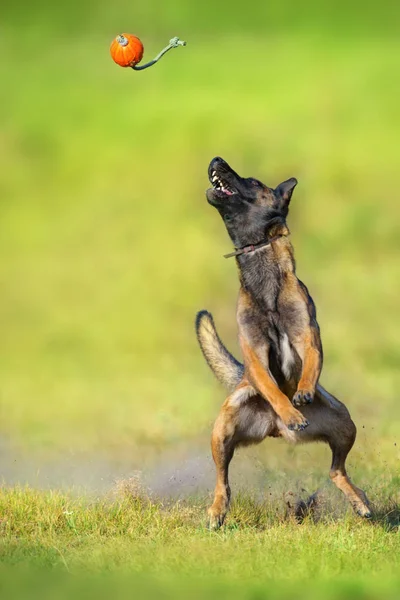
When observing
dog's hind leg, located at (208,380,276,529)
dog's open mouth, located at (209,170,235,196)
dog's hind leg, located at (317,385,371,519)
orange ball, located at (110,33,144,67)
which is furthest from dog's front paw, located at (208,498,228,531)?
orange ball, located at (110,33,144,67)

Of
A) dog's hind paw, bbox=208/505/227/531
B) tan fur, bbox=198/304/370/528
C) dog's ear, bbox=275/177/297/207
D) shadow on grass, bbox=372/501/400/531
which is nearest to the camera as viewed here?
dog's hind paw, bbox=208/505/227/531

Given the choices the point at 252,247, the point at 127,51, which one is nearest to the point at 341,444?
the point at 252,247

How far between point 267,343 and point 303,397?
761 mm

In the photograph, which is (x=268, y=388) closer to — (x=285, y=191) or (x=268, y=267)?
(x=268, y=267)

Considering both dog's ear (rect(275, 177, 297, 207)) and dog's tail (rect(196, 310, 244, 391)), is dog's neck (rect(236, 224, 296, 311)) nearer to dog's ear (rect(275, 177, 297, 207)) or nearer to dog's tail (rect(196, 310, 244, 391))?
dog's ear (rect(275, 177, 297, 207))

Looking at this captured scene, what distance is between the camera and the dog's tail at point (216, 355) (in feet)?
40.3

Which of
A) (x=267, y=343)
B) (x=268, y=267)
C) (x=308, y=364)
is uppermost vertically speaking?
(x=268, y=267)

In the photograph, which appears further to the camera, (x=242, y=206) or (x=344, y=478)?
(x=242, y=206)

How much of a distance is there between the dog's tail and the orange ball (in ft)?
8.54

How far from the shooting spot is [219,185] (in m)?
11.6

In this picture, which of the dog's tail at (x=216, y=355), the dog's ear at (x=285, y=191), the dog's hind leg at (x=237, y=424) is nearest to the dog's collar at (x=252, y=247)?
the dog's ear at (x=285, y=191)

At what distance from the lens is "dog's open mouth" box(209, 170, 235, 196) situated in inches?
455

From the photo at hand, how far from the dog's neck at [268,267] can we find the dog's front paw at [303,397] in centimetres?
95

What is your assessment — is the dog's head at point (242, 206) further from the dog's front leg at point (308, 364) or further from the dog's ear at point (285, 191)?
the dog's front leg at point (308, 364)
